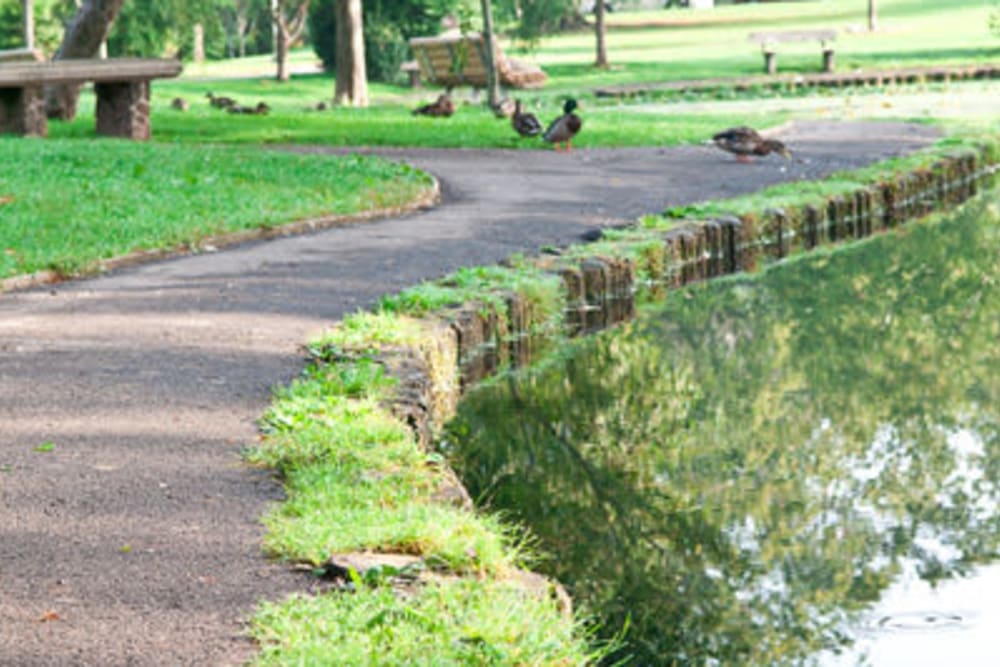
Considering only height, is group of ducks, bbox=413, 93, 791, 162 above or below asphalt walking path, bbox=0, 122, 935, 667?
above

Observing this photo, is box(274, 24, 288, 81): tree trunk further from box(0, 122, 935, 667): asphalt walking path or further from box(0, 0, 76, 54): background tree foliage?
box(0, 122, 935, 667): asphalt walking path

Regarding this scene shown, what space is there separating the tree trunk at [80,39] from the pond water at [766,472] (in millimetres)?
17191

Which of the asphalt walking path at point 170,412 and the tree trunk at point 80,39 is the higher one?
the tree trunk at point 80,39

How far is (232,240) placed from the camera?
14.7 metres

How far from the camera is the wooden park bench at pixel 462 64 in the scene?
1574 inches

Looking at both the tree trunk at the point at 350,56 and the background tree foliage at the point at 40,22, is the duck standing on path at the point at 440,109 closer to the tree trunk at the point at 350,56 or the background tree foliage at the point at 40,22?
the tree trunk at the point at 350,56

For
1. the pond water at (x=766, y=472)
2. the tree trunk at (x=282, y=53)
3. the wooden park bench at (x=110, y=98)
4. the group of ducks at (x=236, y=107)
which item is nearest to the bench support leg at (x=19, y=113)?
the wooden park bench at (x=110, y=98)

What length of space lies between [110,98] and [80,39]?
3.88 metres

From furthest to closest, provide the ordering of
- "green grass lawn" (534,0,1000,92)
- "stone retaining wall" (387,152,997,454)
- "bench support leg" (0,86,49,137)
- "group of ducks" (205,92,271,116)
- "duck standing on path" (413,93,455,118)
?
"green grass lawn" (534,0,1000,92) < "group of ducks" (205,92,271,116) < "duck standing on path" (413,93,455,118) < "bench support leg" (0,86,49,137) < "stone retaining wall" (387,152,997,454)

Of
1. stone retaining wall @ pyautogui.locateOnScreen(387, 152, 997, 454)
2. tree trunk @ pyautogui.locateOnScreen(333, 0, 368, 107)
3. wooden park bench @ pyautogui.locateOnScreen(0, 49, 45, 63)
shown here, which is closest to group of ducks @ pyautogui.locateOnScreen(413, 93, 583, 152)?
stone retaining wall @ pyautogui.locateOnScreen(387, 152, 997, 454)

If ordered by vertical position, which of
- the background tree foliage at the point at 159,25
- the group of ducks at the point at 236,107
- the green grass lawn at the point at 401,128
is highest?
the background tree foliage at the point at 159,25

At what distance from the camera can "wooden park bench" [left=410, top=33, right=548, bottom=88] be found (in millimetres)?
39969

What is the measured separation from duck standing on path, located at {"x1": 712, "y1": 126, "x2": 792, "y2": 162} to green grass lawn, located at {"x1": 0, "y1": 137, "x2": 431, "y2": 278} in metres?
3.76

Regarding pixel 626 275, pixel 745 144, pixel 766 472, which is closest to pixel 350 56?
pixel 745 144
